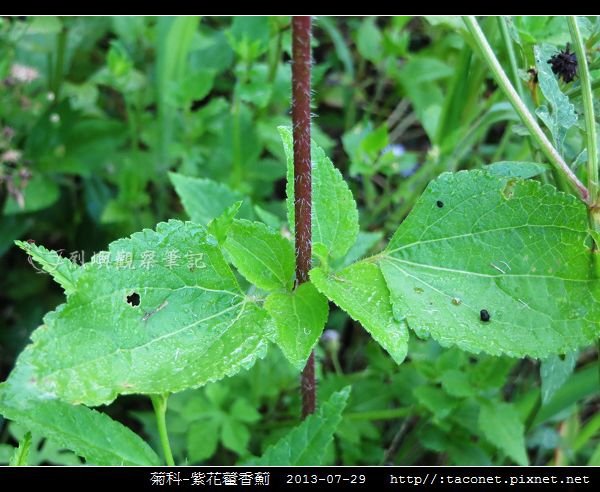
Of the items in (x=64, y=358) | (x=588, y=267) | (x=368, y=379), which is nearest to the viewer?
(x=64, y=358)

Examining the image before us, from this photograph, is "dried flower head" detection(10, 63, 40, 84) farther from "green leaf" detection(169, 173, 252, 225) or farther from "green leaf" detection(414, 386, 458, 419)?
"green leaf" detection(414, 386, 458, 419)

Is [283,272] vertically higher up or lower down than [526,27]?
lower down

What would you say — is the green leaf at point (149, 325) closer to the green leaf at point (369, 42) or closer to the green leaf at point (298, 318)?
the green leaf at point (298, 318)

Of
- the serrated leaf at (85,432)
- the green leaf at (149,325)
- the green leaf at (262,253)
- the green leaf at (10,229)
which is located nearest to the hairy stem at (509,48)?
the green leaf at (262,253)

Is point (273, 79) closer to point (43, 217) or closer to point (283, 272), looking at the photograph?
point (43, 217)

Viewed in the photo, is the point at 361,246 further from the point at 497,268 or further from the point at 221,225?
the point at 221,225

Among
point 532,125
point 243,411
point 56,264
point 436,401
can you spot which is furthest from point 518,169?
point 243,411
